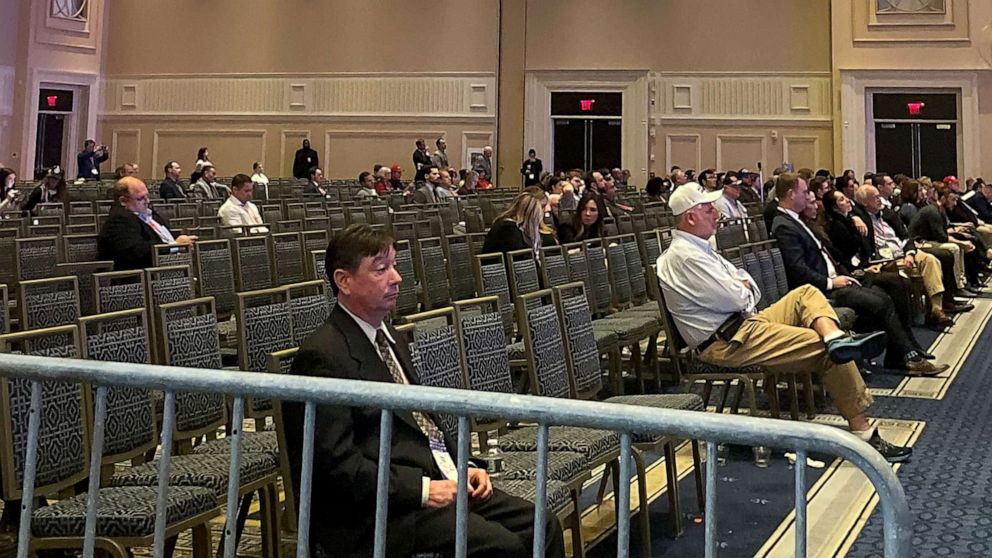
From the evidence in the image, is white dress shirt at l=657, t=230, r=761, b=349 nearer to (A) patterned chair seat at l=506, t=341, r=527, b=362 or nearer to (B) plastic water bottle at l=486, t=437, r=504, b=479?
(A) patterned chair seat at l=506, t=341, r=527, b=362

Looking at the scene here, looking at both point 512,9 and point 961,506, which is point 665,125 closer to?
point 512,9

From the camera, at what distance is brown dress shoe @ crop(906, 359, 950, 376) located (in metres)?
6.71

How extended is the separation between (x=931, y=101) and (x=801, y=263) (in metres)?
12.9

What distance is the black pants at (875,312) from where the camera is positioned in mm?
6496

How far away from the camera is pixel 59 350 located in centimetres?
288

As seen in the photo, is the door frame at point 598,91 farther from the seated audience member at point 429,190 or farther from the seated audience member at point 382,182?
the seated audience member at point 429,190

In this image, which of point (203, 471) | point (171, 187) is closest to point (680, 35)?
point (171, 187)

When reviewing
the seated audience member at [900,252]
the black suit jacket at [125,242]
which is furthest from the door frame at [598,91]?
the black suit jacket at [125,242]

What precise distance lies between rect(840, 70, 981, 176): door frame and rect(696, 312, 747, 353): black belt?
554 inches

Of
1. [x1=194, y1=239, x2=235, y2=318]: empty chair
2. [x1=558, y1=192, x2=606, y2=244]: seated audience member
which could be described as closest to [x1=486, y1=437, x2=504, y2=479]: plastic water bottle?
[x1=194, y1=239, x2=235, y2=318]: empty chair

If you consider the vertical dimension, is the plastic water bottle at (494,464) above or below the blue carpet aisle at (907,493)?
above

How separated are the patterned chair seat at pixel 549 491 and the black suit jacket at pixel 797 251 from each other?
13.2 feet

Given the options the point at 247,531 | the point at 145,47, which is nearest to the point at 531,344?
the point at 247,531

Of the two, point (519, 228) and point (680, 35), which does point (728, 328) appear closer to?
point (519, 228)
